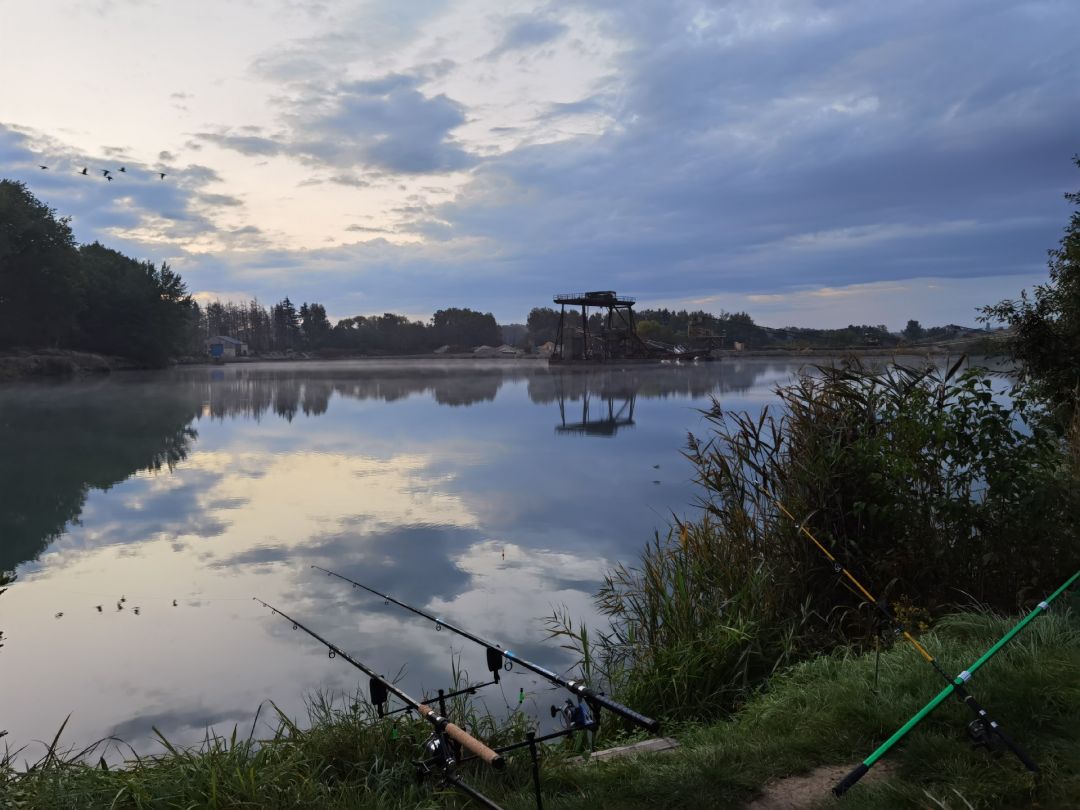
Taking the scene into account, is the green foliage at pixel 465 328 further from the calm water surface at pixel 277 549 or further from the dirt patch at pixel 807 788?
the dirt patch at pixel 807 788

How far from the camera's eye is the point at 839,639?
6691 mm

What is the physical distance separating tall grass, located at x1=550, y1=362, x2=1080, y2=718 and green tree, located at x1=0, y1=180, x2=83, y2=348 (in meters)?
60.7

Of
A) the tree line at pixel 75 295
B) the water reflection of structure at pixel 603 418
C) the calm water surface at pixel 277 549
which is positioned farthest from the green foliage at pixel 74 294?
the water reflection of structure at pixel 603 418

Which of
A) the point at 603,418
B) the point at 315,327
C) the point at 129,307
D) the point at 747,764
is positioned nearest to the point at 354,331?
the point at 315,327

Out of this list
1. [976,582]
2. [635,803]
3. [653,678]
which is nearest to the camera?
[635,803]

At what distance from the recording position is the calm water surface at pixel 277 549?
712 centimetres

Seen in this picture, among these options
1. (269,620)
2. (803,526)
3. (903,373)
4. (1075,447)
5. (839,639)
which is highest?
(903,373)

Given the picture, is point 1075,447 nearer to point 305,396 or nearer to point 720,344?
point 305,396

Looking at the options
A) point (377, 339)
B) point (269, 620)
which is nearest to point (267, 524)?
point (269, 620)

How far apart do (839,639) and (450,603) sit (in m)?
4.50

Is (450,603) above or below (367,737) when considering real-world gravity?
below

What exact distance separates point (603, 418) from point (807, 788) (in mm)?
28002

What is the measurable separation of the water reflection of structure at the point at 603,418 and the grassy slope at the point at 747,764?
22193 millimetres

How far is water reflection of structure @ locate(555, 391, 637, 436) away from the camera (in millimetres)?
28250
